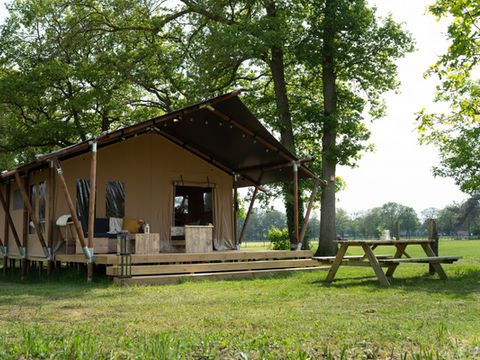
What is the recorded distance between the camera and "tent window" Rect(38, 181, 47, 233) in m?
11.7

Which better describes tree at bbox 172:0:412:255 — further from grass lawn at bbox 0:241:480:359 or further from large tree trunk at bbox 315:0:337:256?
grass lawn at bbox 0:241:480:359

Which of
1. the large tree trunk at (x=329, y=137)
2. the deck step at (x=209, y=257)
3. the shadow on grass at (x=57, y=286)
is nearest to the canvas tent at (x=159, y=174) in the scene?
the shadow on grass at (x=57, y=286)

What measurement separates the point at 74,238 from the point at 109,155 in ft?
7.15

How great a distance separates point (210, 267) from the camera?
10031mm

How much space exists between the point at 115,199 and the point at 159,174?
136 centimetres

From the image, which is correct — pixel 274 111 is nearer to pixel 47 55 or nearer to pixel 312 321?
pixel 47 55

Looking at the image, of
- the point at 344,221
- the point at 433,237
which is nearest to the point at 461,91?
the point at 433,237

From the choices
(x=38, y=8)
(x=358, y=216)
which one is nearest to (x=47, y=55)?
(x=38, y=8)

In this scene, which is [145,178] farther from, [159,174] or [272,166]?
[272,166]

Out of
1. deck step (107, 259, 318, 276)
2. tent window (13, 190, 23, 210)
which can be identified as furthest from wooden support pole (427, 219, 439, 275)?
tent window (13, 190, 23, 210)

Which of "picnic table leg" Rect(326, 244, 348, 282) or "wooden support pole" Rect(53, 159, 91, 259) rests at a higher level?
"wooden support pole" Rect(53, 159, 91, 259)

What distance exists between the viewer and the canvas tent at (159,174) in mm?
11258

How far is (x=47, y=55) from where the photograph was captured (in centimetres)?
1773

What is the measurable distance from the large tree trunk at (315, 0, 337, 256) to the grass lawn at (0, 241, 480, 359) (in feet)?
24.7
